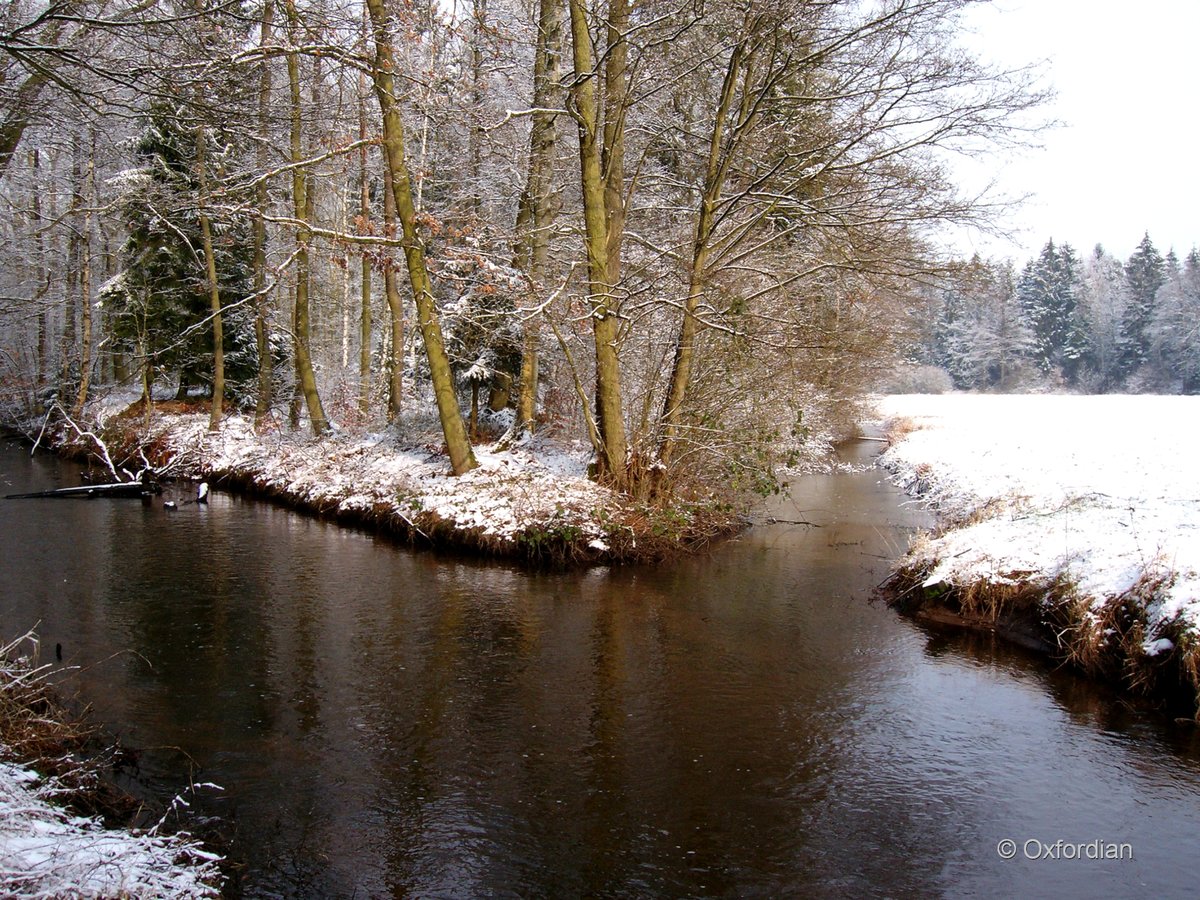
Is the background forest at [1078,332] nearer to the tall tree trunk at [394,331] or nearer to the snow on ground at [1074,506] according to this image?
the snow on ground at [1074,506]

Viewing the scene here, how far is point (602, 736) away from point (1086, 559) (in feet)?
18.6

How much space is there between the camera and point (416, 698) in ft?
22.5

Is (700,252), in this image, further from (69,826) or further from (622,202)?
(69,826)

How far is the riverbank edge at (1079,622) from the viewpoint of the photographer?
6938 mm

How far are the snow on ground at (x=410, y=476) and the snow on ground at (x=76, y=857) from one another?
818 cm

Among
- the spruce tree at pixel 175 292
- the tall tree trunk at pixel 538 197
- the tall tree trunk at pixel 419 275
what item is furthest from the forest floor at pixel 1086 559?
the spruce tree at pixel 175 292

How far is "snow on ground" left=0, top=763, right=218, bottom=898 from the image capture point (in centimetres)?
315

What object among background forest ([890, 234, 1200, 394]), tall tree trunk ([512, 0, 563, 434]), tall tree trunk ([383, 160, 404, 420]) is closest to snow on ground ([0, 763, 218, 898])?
tall tree trunk ([512, 0, 563, 434])

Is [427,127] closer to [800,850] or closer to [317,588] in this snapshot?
[317,588]

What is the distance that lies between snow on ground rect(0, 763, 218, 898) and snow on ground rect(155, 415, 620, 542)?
322 inches

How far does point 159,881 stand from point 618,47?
12567mm

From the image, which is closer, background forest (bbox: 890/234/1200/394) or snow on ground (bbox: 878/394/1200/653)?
snow on ground (bbox: 878/394/1200/653)

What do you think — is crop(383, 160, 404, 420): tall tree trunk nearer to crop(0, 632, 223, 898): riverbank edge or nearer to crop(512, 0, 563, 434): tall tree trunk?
crop(512, 0, 563, 434): tall tree trunk

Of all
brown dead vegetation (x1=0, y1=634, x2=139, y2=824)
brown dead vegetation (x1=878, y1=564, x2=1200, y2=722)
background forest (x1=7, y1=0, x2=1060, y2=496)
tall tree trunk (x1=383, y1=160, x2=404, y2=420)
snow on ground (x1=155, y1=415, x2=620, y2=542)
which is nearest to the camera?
brown dead vegetation (x1=0, y1=634, x2=139, y2=824)
